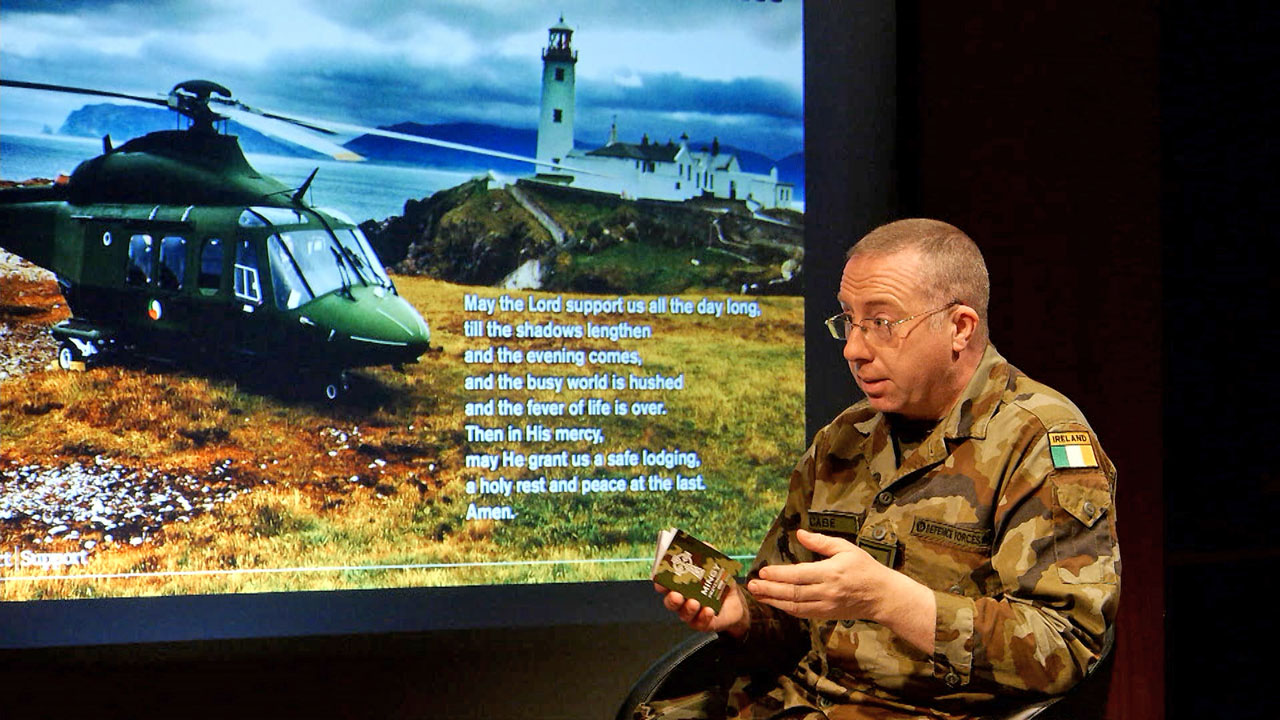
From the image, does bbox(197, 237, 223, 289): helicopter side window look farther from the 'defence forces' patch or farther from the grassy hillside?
the 'defence forces' patch

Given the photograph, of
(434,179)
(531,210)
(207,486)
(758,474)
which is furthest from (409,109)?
A: (758,474)

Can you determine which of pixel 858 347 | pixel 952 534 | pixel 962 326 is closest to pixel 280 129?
pixel 858 347

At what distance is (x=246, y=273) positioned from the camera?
2871mm

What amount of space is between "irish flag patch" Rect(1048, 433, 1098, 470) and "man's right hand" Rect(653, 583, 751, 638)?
545 mm

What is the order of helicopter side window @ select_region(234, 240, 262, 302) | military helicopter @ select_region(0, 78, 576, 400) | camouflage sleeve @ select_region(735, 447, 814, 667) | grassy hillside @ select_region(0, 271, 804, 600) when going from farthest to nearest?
helicopter side window @ select_region(234, 240, 262, 302) → military helicopter @ select_region(0, 78, 576, 400) → grassy hillside @ select_region(0, 271, 804, 600) → camouflage sleeve @ select_region(735, 447, 814, 667)

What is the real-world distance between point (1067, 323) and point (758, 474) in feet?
3.17

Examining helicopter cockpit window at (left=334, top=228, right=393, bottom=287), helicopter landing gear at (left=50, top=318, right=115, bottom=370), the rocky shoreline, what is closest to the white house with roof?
helicopter cockpit window at (left=334, top=228, right=393, bottom=287)

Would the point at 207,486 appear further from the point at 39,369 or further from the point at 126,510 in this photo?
the point at 39,369

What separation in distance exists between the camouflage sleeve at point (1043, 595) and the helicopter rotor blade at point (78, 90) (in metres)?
2.41

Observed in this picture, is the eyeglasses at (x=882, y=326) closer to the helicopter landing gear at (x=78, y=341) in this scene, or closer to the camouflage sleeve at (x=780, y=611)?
the camouflage sleeve at (x=780, y=611)

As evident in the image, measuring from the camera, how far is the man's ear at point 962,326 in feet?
5.30

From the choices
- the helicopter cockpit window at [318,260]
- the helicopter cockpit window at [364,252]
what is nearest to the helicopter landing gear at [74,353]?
the helicopter cockpit window at [318,260]

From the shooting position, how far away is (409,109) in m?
2.97

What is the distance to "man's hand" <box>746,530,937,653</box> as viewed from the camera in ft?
4.56
